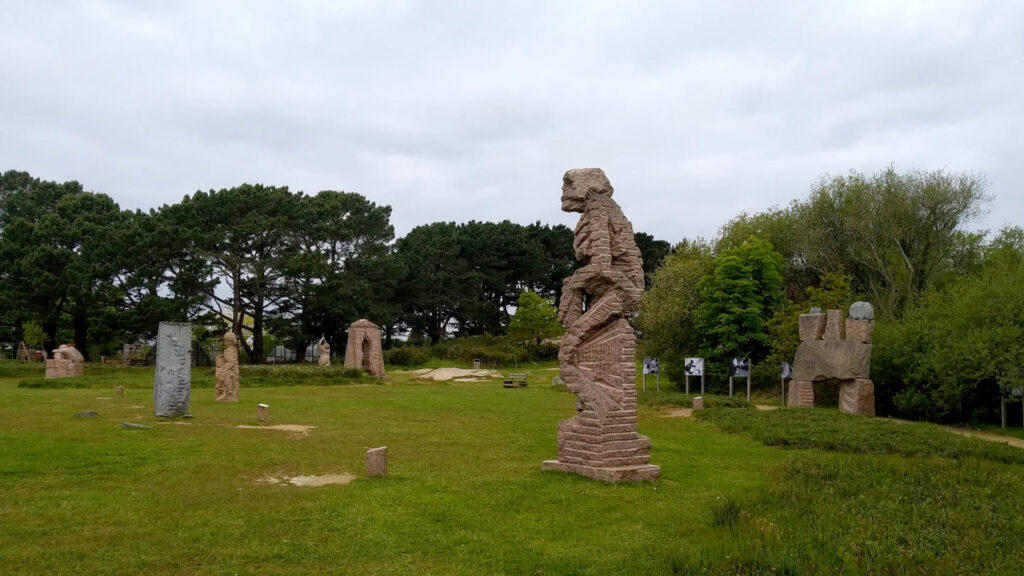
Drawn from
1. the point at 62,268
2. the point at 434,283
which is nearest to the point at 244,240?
the point at 62,268

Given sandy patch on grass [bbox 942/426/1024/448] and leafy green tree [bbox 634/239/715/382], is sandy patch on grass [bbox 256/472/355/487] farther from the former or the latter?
leafy green tree [bbox 634/239/715/382]

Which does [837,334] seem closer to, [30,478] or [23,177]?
[30,478]

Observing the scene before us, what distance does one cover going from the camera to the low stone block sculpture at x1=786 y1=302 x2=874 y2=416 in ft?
78.5

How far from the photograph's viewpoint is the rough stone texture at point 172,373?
19906 mm

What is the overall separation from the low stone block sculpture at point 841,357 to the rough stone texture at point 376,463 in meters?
17.4

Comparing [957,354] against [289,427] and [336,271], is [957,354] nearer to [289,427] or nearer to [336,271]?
[289,427]

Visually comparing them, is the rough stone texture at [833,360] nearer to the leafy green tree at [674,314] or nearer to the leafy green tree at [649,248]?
the leafy green tree at [674,314]

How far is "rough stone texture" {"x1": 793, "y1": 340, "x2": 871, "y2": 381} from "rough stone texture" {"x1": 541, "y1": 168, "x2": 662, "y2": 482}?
13.9 m

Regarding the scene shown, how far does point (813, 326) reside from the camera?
25.4 metres

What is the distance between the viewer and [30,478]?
1169cm

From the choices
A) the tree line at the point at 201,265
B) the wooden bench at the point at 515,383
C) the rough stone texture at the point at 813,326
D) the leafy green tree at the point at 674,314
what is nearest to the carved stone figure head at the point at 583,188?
the rough stone texture at the point at 813,326

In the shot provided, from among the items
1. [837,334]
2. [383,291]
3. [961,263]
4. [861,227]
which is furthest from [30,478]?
[383,291]

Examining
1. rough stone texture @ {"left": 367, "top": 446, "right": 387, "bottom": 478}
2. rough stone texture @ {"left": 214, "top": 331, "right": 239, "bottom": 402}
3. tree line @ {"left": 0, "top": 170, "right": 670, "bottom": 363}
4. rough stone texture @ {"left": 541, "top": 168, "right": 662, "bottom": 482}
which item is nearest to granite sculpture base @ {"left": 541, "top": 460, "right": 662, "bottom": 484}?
rough stone texture @ {"left": 541, "top": 168, "right": 662, "bottom": 482}

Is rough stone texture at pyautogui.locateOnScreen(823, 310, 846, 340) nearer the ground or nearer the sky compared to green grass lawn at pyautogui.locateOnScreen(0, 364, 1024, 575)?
nearer the sky
